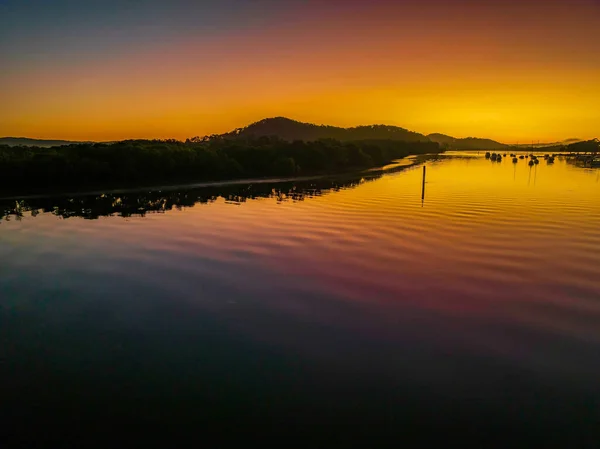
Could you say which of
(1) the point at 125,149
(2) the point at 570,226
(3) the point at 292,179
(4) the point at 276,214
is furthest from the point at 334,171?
(2) the point at 570,226

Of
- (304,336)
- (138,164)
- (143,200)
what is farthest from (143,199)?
(304,336)

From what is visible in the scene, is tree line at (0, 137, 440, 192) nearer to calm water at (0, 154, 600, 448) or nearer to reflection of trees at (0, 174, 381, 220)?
reflection of trees at (0, 174, 381, 220)

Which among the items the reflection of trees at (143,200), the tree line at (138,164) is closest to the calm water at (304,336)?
the reflection of trees at (143,200)

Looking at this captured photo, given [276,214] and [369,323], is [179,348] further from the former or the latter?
[276,214]

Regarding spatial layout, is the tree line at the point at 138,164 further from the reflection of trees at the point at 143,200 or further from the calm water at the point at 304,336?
the calm water at the point at 304,336

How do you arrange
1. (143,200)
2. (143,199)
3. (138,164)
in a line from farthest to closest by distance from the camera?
1. (138,164)
2. (143,199)
3. (143,200)

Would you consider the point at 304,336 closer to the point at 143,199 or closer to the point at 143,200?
the point at 143,200
